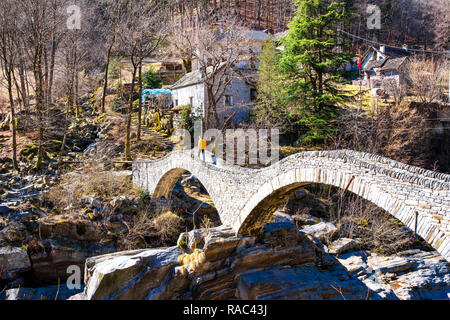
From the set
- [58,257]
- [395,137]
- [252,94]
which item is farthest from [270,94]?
[58,257]

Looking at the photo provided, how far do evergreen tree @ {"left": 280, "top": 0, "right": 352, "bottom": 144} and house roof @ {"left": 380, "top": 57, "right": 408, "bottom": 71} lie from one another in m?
15.0

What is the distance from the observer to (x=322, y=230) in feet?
49.8

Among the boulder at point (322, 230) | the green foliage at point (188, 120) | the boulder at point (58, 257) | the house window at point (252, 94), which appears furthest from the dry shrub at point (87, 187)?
the house window at point (252, 94)

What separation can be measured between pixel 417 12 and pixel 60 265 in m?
58.9

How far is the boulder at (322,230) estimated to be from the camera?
14750mm

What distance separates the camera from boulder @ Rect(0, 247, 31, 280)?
11131 mm

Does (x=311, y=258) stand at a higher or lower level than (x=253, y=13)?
lower

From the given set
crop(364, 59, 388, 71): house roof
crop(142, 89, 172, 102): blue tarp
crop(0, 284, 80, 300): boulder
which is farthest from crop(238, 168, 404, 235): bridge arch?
crop(364, 59, 388, 71): house roof

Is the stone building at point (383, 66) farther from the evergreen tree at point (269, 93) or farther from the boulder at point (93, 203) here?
the boulder at point (93, 203)

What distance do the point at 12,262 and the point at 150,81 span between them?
78.7ft
